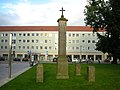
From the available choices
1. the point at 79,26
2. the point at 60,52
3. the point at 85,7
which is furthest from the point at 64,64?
the point at 79,26

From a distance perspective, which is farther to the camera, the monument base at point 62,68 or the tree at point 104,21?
the tree at point 104,21

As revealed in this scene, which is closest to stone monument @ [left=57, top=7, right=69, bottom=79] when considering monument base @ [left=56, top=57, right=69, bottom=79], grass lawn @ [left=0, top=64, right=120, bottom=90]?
monument base @ [left=56, top=57, right=69, bottom=79]

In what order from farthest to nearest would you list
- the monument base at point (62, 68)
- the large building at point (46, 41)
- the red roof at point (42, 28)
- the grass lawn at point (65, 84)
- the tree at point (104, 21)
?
the red roof at point (42, 28)
the large building at point (46, 41)
the tree at point (104, 21)
the monument base at point (62, 68)
the grass lawn at point (65, 84)

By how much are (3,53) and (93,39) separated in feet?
125

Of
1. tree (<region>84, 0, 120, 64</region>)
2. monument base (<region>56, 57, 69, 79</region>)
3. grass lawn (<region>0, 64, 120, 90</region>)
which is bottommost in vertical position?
grass lawn (<region>0, 64, 120, 90</region>)

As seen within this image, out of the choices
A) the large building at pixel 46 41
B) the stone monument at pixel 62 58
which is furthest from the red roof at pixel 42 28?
the stone monument at pixel 62 58

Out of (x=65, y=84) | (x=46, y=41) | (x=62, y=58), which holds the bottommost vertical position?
(x=65, y=84)

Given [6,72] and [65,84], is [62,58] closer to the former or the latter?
[65,84]

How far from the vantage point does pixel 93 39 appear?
434ft

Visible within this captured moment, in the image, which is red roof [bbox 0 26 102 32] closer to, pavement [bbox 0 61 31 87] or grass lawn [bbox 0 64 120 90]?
pavement [bbox 0 61 31 87]

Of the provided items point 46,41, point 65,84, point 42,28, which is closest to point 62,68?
point 65,84

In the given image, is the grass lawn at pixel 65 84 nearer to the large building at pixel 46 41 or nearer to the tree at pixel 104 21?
the tree at pixel 104 21

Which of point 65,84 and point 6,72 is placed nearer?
point 65,84

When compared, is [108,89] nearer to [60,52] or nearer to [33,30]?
[60,52]
